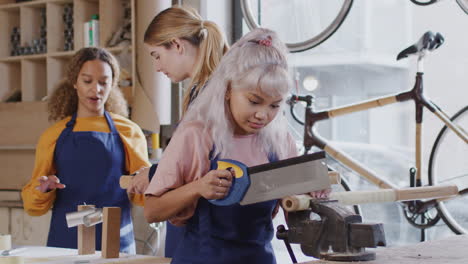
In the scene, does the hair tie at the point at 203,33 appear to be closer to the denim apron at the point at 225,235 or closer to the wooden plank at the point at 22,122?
the denim apron at the point at 225,235

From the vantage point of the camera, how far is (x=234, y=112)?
5.34ft

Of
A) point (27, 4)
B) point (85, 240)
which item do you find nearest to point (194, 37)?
point (85, 240)

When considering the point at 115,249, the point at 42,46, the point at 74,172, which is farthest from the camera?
the point at 42,46

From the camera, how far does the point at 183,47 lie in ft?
7.18

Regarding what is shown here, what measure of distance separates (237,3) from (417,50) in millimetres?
1497

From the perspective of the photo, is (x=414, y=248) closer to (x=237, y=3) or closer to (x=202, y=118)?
(x=202, y=118)

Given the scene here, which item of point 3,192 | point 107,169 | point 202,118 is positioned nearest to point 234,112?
point 202,118

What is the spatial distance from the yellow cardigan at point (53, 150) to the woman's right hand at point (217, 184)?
4.30 ft

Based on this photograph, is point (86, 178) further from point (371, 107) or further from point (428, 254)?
point (428, 254)

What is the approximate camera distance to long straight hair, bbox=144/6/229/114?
6.94ft

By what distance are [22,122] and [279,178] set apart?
11.4ft

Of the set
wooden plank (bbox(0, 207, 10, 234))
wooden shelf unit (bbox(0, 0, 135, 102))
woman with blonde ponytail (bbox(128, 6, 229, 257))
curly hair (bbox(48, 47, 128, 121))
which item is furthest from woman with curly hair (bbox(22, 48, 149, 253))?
wooden plank (bbox(0, 207, 10, 234))

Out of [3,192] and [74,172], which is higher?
[74,172]

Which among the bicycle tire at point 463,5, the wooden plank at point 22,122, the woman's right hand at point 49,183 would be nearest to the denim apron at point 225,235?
the woman's right hand at point 49,183
